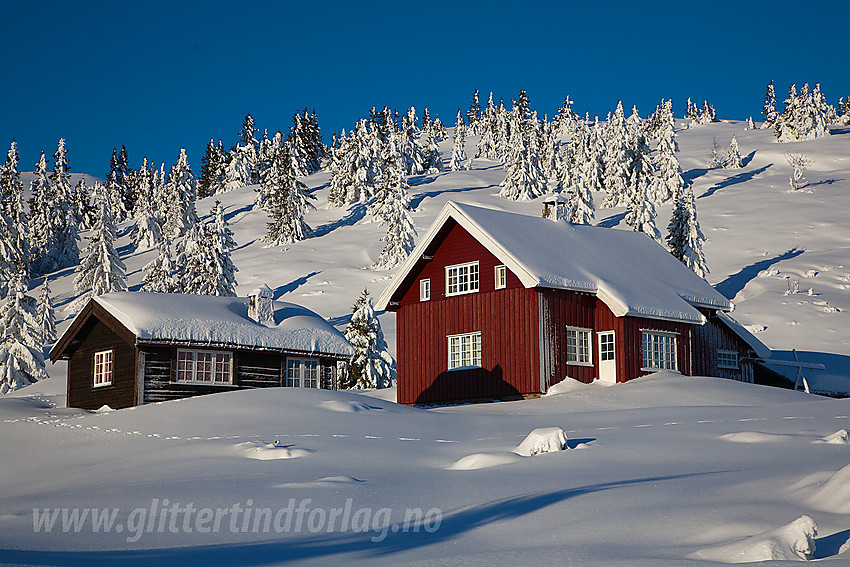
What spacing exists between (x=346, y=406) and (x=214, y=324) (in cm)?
884

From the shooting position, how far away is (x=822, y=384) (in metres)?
43.1

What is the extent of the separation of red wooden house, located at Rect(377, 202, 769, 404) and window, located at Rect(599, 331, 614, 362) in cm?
4

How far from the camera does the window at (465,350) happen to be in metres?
31.9

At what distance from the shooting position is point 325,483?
12.7 m

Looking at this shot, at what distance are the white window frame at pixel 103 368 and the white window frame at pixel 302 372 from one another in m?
5.80

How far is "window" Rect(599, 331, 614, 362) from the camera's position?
103ft

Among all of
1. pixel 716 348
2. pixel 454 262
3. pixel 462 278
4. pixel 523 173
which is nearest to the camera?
pixel 462 278

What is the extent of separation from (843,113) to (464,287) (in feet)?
568

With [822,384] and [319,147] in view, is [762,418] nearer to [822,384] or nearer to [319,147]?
[822,384]

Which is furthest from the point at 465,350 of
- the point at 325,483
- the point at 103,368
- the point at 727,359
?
the point at 325,483

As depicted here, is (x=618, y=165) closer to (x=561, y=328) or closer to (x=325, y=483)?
(x=561, y=328)

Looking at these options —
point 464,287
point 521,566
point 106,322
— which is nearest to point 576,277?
point 464,287

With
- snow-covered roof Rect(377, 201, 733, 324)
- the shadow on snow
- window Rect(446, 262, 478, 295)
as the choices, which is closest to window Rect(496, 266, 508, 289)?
snow-covered roof Rect(377, 201, 733, 324)

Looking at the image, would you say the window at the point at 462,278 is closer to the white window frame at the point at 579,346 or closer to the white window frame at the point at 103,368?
the white window frame at the point at 579,346
